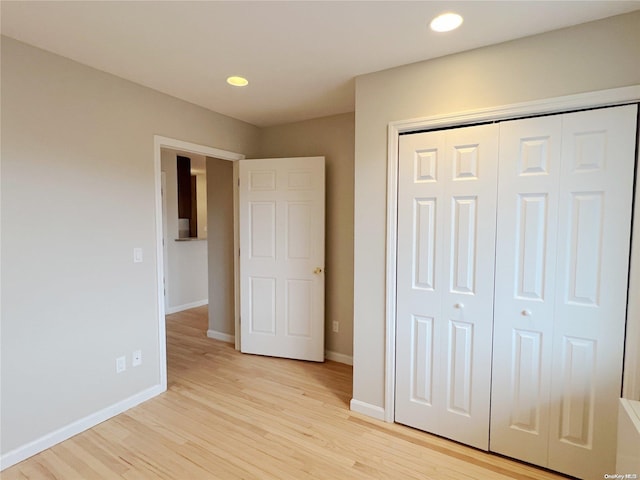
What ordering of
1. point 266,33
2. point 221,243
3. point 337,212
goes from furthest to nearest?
point 221,243 < point 337,212 < point 266,33

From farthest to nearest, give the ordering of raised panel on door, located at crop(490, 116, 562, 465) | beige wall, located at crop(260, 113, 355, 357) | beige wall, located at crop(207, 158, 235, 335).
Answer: beige wall, located at crop(207, 158, 235, 335) < beige wall, located at crop(260, 113, 355, 357) < raised panel on door, located at crop(490, 116, 562, 465)

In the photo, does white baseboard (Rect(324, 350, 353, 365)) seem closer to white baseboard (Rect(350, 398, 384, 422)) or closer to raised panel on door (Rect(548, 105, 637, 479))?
white baseboard (Rect(350, 398, 384, 422))

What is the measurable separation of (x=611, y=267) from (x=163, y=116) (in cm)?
319

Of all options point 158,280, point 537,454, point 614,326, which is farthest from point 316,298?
point 614,326

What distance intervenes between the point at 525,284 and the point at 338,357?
2.04 metres

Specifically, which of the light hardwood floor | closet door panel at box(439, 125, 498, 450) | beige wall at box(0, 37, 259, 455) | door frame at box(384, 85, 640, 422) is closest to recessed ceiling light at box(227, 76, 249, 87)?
beige wall at box(0, 37, 259, 455)

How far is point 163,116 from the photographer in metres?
2.63

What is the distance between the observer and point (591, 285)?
1.67m

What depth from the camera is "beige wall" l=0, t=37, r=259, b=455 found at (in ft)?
6.02

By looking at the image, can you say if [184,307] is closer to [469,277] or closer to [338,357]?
[338,357]

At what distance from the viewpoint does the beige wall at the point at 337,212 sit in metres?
3.19

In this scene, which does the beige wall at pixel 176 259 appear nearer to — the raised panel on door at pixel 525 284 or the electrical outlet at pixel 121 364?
the electrical outlet at pixel 121 364

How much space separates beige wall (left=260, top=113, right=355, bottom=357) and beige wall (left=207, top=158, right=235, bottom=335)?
1.05 meters

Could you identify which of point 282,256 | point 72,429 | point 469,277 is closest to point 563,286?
point 469,277
